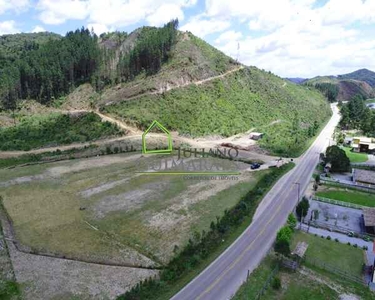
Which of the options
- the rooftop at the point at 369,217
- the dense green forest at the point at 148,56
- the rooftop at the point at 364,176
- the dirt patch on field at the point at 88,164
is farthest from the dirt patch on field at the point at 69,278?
the dense green forest at the point at 148,56

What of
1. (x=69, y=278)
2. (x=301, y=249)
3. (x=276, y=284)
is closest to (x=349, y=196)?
(x=301, y=249)

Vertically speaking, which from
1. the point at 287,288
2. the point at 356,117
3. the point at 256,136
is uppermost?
the point at 356,117

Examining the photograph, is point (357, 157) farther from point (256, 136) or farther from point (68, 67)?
point (68, 67)

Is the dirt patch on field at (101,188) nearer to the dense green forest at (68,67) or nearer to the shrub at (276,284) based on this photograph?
the shrub at (276,284)

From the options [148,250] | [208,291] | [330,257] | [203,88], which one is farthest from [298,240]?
[203,88]

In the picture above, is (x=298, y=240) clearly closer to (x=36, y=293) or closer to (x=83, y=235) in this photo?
(x=83, y=235)

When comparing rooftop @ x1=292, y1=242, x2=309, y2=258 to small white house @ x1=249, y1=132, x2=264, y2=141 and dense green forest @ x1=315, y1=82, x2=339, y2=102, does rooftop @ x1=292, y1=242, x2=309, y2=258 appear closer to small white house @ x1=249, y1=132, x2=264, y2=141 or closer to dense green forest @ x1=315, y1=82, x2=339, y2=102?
small white house @ x1=249, y1=132, x2=264, y2=141

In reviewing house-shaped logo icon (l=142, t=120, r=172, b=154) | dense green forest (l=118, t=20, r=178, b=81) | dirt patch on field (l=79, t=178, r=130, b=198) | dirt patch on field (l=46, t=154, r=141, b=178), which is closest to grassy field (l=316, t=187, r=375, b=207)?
dirt patch on field (l=79, t=178, r=130, b=198)
